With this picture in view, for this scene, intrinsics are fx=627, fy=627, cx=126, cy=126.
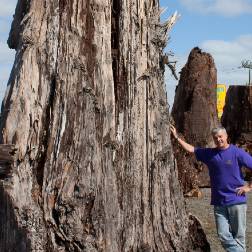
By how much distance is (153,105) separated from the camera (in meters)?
6.68

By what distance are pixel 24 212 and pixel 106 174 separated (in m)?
0.89

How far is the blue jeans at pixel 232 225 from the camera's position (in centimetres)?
674

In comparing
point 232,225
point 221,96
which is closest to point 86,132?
point 232,225

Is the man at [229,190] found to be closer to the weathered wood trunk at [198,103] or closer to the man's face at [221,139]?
the man's face at [221,139]

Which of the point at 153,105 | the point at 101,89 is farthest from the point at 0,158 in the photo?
the point at 153,105

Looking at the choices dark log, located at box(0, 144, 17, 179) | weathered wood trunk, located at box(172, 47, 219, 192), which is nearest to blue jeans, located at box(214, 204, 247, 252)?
dark log, located at box(0, 144, 17, 179)

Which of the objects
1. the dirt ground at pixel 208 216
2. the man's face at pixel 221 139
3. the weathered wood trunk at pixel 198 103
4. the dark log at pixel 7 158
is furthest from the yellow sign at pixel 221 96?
the dark log at pixel 7 158

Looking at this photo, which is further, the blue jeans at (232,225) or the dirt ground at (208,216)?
the dirt ground at (208,216)

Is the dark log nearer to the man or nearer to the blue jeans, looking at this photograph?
the man

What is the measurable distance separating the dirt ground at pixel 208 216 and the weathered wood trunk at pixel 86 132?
229 centimetres

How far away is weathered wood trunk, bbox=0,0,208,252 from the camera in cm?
604

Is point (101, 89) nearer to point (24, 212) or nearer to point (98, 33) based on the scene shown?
point (98, 33)

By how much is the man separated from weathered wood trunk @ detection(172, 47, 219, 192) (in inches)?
310

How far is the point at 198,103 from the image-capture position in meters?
15.1
